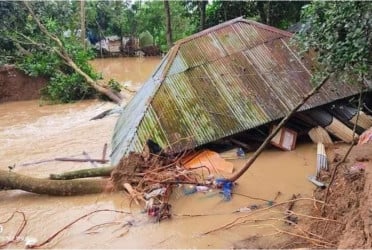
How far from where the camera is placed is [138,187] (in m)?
7.92

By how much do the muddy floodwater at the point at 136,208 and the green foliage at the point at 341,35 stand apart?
7.77 feet

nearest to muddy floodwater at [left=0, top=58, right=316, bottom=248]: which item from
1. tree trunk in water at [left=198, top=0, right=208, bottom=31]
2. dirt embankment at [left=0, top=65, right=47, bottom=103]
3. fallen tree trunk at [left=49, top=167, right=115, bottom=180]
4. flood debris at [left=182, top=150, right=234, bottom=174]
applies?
flood debris at [left=182, top=150, right=234, bottom=174]

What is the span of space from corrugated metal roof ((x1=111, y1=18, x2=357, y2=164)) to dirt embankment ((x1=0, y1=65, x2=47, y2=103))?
23.1 feet

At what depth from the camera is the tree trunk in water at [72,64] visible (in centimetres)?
1580

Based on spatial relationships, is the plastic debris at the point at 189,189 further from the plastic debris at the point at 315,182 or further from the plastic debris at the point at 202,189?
the plastic debris at the point at 315,182

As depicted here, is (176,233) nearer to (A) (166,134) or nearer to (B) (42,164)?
(A) (166,134)

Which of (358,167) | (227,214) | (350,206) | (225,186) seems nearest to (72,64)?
(225,186)

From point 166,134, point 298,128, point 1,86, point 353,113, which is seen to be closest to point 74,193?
A: point 166,134

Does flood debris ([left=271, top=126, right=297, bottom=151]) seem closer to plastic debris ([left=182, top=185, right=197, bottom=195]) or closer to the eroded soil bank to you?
the eroded soil bank

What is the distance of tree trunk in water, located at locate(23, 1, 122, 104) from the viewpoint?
51.8ft

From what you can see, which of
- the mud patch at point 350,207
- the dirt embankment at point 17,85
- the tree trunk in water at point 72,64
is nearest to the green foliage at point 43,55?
the tree trunk in water at point 72,64

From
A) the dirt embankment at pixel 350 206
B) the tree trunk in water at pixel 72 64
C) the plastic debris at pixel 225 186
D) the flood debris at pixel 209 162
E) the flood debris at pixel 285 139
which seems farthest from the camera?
the tree trunk in water at pixel 72 64

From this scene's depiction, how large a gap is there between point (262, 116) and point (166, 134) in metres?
2.14

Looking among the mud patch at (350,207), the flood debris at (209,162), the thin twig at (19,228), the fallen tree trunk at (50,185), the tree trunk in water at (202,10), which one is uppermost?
the tree trunk in water at (202,10)
